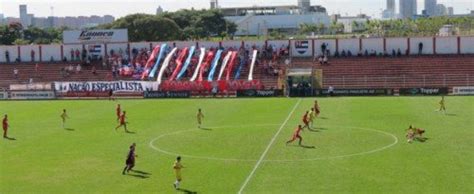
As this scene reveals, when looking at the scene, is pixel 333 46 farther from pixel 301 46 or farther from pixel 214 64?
pixel 214 64

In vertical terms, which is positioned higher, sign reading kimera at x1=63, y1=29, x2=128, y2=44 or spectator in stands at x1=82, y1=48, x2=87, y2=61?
sign reading kimera at x1=63, y1=29, x2=128, y2=44

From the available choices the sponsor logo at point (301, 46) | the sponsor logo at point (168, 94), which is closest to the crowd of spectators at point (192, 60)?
the sponsor logo at point (301, 46)

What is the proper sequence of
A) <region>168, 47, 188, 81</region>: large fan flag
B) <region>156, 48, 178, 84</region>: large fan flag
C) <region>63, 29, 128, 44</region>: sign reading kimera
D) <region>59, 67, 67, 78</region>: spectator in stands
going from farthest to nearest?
<region>63, 29, 128, 44</region>: sign reading kimera < <region>59, 67, 67, 78</region>: spectator in stands < <region>168, 47, 188, 81</region>: large fan flag < <region>156, 48, 178, 84</region>: large fan flag

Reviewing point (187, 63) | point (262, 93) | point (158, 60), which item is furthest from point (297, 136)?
point (158, 60)

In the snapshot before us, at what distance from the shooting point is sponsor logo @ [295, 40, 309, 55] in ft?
254

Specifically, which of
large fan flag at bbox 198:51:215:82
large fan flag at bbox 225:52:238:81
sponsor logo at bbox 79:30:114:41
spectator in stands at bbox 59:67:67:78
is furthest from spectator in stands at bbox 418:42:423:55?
spectator in stands at bbox 59:67:67:78

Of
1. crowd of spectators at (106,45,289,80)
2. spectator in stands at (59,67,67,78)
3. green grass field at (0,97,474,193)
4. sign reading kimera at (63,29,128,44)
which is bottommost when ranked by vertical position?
green grass field at (0,97,474,193)

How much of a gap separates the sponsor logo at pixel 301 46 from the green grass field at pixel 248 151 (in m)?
26.3

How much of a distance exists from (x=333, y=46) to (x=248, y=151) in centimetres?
4628

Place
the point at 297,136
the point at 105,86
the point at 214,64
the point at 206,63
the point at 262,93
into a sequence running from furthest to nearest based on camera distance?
the point at 206,63 < the point at 214,64 < the point at 105,86 < the point at 262,93 < the point at 297,136

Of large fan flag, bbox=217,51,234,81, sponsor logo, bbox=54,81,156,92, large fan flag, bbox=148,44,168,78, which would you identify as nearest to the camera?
sponsor logo, bbox=54,81,156,92

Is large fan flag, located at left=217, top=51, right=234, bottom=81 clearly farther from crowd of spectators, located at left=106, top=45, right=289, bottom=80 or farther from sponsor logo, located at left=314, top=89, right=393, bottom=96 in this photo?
sponsor logo, located at left=314, top=89, right=393, bottom=96

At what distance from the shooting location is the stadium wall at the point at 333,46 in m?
74.6

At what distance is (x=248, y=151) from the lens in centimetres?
3219
